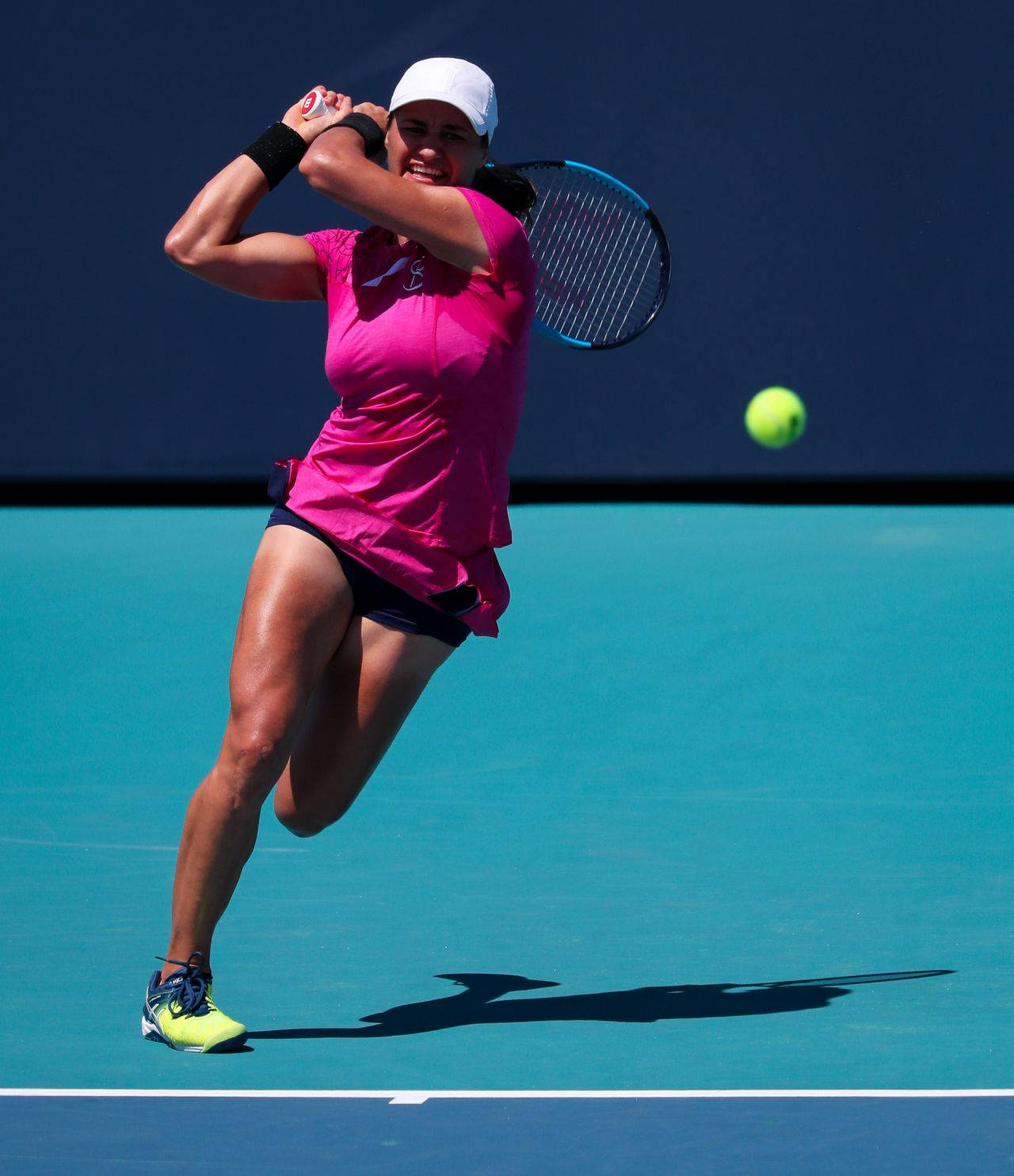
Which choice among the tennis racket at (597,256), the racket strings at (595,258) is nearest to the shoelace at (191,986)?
the tennis racket at (597,256)

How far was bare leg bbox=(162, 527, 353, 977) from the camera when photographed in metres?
3.59

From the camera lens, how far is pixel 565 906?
180 inches

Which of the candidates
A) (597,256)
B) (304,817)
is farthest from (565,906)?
(597,256)

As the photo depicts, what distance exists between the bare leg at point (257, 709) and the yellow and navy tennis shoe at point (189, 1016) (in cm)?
3

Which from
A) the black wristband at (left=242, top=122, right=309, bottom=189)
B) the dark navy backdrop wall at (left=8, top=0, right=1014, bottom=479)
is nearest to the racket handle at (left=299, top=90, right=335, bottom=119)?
the black wristband at (left=242, top=122, right=309, bottom=189)

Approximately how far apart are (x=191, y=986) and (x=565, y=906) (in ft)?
3.92

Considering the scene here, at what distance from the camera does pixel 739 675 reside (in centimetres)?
749

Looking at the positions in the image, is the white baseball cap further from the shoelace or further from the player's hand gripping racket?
the player's hand gripping racket

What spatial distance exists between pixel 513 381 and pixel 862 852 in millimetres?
1833

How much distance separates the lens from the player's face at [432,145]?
3.78m

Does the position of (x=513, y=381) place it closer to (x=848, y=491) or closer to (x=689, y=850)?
(x=689, y=850)

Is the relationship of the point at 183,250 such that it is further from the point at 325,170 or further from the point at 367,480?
the point at 367,480

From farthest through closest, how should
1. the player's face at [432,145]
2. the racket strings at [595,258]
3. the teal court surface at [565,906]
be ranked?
the racket strings at [595,258], the player's face at [432,145], the teal court surface at [565,906]

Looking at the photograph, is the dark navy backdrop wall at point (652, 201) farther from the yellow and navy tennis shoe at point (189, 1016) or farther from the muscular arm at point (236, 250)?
the yellow and navy tennis shoe at point (189, 1016)
